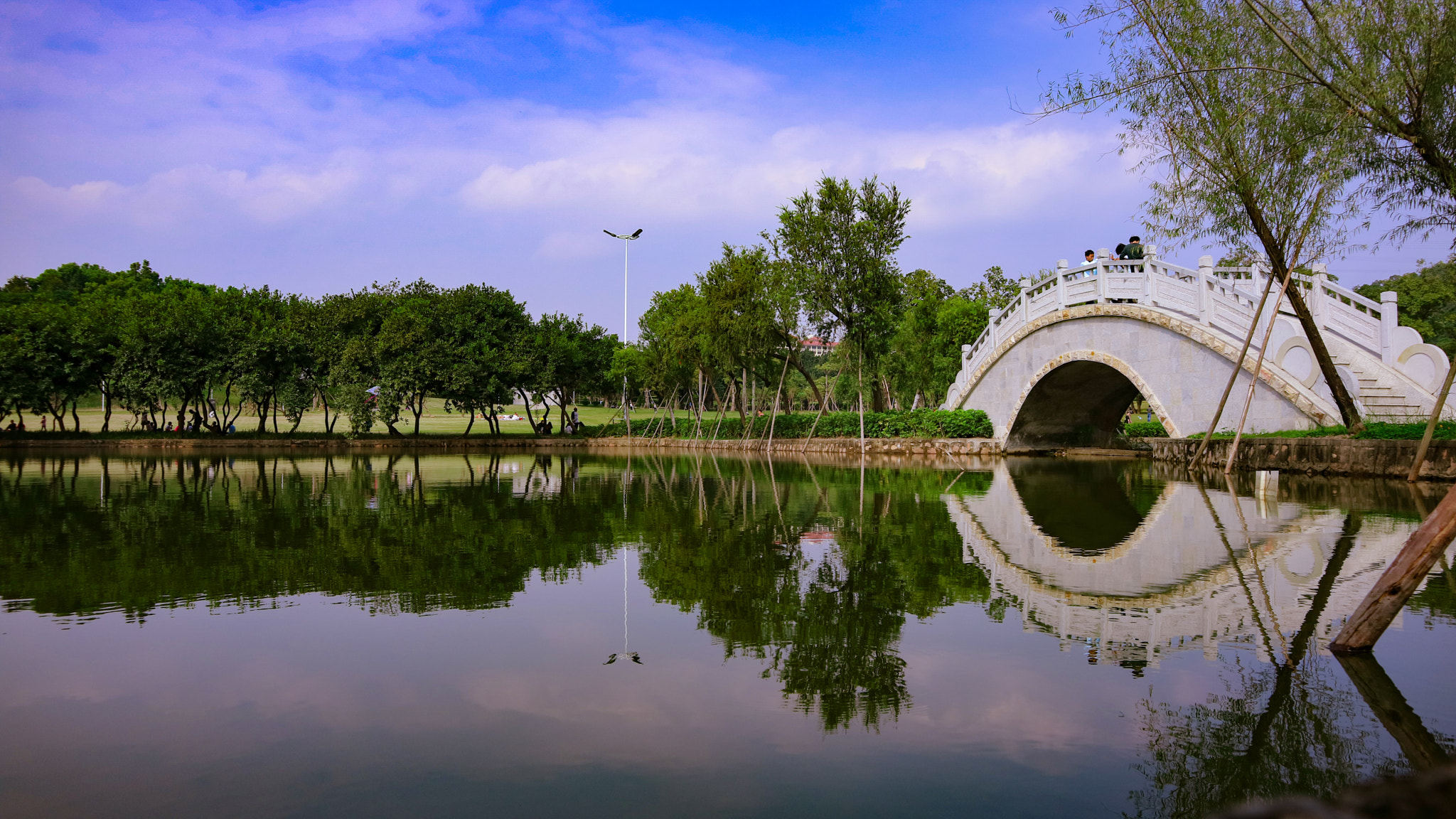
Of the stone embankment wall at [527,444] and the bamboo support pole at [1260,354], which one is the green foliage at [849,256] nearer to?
the stone embankment wall at [527,444]

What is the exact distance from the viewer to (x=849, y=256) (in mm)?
29859

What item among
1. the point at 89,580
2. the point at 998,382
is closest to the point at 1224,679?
the point at 89,580

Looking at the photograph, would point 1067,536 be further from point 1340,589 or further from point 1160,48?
point 1160,48

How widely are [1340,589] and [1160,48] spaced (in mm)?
9055

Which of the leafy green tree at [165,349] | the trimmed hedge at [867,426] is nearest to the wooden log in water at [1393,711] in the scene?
the trimmed hedge at [867,426]

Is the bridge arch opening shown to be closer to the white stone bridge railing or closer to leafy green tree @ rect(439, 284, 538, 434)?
the white stone bridge railing

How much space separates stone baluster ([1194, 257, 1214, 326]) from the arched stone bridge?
0.11ft

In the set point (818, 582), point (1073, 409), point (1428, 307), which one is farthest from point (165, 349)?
point (1428, 307)

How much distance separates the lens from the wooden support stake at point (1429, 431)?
11.4 metres

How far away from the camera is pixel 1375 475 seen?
14.2m

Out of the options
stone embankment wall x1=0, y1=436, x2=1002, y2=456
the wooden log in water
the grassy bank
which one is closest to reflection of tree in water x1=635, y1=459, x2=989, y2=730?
the wooden log in water

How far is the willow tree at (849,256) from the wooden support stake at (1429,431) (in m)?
17.1

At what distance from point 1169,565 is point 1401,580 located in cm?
292

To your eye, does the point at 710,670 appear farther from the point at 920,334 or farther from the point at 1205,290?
the point at 920,334
